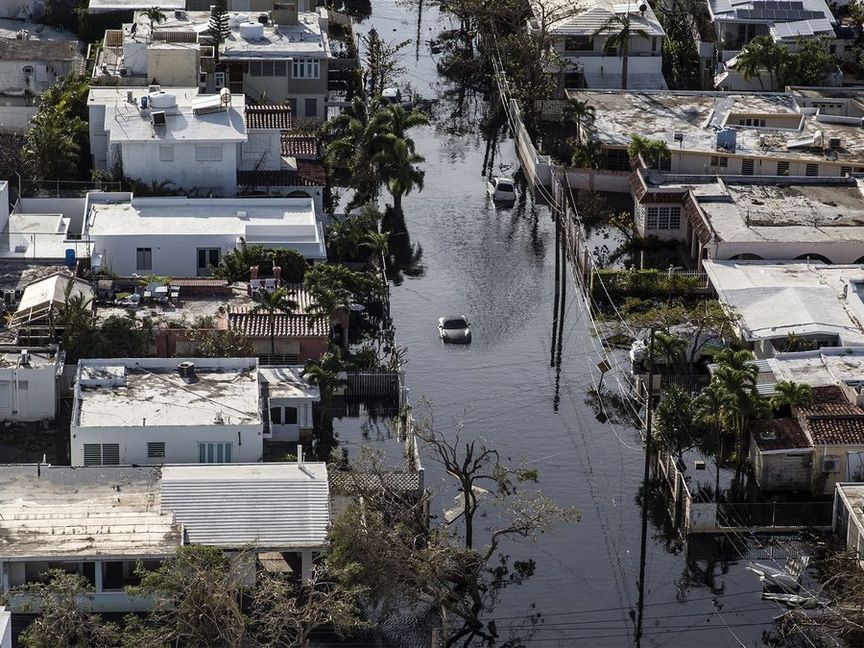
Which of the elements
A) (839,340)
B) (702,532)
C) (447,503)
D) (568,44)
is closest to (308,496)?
(447,503)

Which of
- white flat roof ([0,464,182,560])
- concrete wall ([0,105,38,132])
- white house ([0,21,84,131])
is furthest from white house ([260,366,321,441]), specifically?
concrete wall ([0,105,38,132])

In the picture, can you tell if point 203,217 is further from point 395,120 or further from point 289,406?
point 289,406

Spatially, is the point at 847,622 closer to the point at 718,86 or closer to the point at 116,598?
the point at 116,598

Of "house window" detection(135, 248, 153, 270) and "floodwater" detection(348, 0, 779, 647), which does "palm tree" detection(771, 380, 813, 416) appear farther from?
"house window" detection(135, 248, 153, 270)

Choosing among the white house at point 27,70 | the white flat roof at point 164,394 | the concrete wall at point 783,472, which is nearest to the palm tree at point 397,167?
the white house at point 27,70

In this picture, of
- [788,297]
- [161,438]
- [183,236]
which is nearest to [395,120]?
[183,236]
